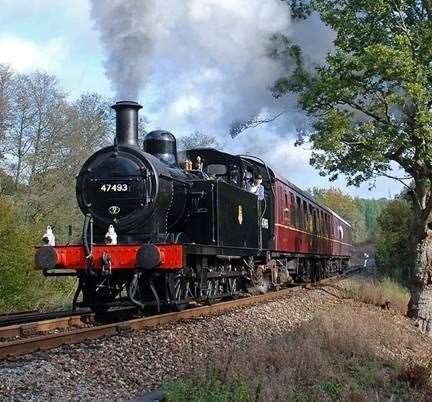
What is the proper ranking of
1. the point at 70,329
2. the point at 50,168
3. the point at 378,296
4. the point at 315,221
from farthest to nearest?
the point at 50,168 → the point at 315,221 → the point at 378,296 → the point at 70,329

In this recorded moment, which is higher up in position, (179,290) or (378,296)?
(179,290)

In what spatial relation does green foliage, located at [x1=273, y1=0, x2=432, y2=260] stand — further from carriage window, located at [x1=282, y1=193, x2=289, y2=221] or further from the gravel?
the gravel

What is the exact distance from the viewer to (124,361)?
7.11m

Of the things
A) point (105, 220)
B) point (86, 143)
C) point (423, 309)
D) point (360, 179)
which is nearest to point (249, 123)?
point (360, 179)

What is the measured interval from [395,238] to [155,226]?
3151 cm

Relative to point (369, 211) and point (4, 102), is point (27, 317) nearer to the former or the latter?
point (4, 102)

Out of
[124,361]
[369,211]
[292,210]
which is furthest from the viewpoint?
[369,211]

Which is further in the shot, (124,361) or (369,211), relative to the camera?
(369,211)

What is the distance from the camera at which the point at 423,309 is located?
17016 millimetres

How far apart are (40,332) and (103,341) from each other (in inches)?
68.5

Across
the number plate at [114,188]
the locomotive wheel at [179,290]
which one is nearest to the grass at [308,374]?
the locomotive wheel at [179,290]

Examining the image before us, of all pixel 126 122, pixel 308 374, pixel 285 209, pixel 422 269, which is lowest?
pixel 308 374

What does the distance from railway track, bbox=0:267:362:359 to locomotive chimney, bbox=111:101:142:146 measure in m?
2.99

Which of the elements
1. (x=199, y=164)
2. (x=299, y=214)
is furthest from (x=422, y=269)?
(x=199, y=164)
